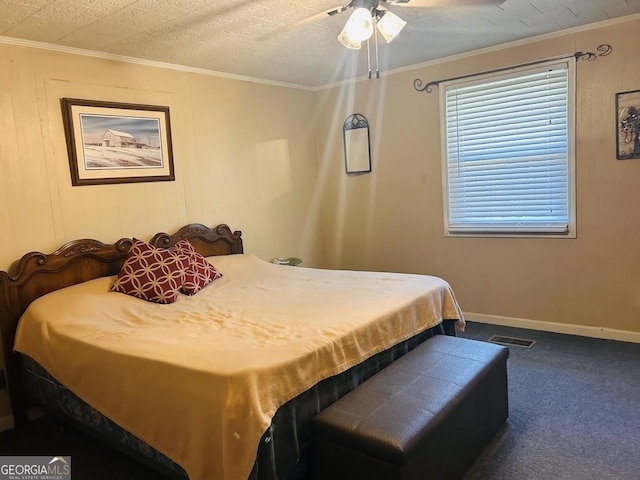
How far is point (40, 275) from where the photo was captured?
2.88 metres

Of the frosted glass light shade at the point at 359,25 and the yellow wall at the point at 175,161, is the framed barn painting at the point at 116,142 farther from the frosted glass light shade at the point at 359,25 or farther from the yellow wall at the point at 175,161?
the frosted glass light shade at the point at 359,25

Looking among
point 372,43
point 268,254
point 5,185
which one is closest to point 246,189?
point 268,254

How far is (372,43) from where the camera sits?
3.52m

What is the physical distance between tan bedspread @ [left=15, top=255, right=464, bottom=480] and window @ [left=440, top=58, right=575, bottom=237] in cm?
134

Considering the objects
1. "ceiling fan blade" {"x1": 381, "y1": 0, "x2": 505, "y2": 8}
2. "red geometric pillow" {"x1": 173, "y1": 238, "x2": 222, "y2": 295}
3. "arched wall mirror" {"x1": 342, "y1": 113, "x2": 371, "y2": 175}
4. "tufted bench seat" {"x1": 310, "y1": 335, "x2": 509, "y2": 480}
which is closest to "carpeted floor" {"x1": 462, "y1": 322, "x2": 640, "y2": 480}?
"tufted bench seat" {"x1": 310, "y1": 335, "x2": 509, "y2": 480}

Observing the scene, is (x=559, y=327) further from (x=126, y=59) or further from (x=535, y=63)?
(x=126, y=59)

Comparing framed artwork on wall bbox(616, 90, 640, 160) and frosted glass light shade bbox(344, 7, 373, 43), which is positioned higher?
frosted glass light shade bbox(344, 7, 373, 43)

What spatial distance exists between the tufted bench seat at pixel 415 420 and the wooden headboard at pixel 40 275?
6.47 ft

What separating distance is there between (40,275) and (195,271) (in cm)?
92

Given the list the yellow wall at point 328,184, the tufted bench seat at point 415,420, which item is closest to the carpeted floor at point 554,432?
the tufted bench seat at point 415,420

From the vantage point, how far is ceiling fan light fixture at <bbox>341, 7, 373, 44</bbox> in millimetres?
2174

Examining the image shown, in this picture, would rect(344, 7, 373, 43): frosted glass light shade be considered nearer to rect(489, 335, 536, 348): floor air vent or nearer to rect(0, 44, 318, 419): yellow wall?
rect(0, 44, 318, 419): yellow wall

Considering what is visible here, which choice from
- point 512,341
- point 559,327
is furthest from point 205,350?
point 559,327

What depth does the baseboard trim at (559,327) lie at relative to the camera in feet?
11.5
